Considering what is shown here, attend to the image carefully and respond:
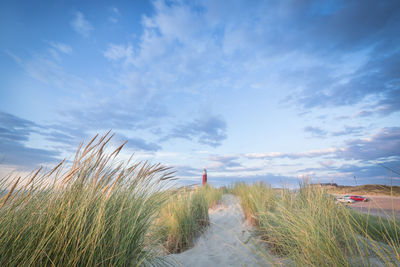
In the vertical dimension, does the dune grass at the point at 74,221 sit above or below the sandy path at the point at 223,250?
above

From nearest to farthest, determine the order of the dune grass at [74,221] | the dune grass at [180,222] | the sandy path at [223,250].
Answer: the dune grass at [74,221] → the sandy path at [223,250] → the dune grass at [180,222]

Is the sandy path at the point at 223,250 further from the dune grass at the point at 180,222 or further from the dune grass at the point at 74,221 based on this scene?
the dune grass at the point at 74,221

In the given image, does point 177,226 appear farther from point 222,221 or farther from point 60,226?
point 60,226

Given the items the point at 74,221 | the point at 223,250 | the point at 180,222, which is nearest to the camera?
the point at 74,221

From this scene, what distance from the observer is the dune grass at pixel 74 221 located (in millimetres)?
1467

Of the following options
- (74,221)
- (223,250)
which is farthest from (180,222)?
(74,221)

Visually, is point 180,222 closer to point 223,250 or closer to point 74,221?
point 223,250

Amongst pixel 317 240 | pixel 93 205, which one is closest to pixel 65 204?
pixel 93 205

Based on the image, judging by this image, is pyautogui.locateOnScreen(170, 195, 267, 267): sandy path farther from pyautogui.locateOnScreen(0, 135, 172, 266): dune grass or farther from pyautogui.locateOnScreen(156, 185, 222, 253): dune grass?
pyautogui.locateOnScreen(0, 135, 172, 266): dune grass

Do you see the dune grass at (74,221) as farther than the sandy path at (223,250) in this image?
No

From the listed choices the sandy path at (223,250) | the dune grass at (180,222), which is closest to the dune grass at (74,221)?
the sandy path at (223,250)

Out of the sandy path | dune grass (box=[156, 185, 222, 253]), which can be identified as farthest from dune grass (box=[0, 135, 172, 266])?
dune grass (box=[156, 185, 222, 253])

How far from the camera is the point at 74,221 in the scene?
5.66ft

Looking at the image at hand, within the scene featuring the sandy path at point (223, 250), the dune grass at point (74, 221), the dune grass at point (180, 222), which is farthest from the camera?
the dune grass at point (180, 222)
